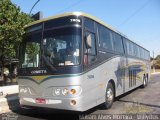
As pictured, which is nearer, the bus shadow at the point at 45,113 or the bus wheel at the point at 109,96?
the bus shadow at the point at 45,113

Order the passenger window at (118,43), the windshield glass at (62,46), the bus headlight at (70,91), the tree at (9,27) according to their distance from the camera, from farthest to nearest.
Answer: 1. the tree at (9,27)
2. the passenger window at (118,43)
3. the windshield glass at (62,46)
4. the bus headlight at (70,91)

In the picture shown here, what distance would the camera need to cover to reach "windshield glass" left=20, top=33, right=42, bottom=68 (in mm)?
8898

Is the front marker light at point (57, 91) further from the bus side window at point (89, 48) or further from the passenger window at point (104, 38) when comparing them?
the passenger window at point (104, 38)

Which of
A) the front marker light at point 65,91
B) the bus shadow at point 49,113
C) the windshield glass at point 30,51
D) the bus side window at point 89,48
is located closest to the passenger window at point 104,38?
the bus side window at point 89,48

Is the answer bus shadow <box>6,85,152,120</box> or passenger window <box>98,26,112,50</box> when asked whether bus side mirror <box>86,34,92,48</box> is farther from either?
bus shadow <box>6,85,152,120</box>

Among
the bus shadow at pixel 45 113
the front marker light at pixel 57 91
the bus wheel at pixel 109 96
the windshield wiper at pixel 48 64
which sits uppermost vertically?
the windshield wiper at pixel 48 64

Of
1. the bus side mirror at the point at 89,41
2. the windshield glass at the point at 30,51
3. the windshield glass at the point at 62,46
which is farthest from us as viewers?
the windshield glass at the point at 30,51

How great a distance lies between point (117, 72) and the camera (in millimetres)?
11938

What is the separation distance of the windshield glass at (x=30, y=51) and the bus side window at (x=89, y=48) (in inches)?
59.6

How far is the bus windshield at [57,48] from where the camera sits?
816 centimetres

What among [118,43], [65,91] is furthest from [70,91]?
[118,43]

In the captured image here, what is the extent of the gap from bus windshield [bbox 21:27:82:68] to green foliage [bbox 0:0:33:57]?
6677mm

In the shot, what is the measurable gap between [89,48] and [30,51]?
6.72 feet

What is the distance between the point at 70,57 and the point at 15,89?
29.3 ft
